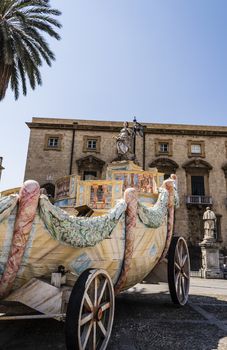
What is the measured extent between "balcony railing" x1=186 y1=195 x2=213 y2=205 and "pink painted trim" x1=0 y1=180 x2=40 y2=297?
73.7ft

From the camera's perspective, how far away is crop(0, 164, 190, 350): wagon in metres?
2.68


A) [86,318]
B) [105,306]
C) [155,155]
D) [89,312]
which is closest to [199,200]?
[155,155]

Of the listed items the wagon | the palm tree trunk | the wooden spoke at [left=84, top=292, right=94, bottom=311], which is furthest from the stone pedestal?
the palm tree trunk

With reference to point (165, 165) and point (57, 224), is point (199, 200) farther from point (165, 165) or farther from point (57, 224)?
point (57, 224)

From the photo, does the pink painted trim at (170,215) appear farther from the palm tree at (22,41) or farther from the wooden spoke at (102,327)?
the palm tree at (22,41)

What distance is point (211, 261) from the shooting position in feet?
45.8

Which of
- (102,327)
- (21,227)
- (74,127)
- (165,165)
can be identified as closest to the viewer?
(21,227)

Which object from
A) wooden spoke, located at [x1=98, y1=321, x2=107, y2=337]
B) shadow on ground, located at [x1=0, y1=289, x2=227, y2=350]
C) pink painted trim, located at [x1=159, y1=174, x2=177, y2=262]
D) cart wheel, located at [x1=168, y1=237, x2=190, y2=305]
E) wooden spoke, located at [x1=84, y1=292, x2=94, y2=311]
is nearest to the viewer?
wooden spoke, located at [x1=84, y1=292, x2=94, y2=311]

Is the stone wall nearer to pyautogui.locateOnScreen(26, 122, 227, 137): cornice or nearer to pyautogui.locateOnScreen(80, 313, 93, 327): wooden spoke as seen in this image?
pyautogui.locateOnScreen(26, 122, 227, 137): cornice

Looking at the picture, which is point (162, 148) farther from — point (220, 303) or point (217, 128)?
point (220, 303)

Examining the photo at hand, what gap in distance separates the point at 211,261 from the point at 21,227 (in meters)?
13.5

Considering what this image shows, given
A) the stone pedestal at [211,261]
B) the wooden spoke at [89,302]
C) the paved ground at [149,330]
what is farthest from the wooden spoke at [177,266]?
the stone pedestal at [211,261]

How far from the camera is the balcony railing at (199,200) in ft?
77.6

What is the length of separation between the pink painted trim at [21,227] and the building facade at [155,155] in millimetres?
22119
